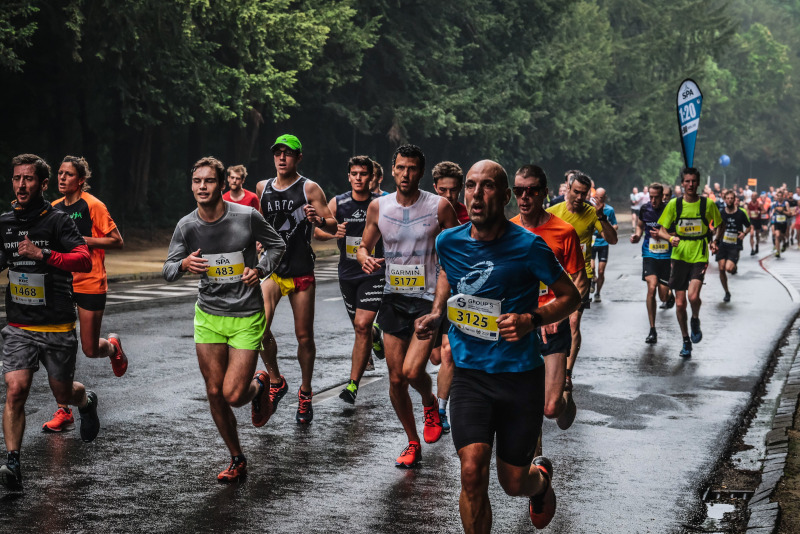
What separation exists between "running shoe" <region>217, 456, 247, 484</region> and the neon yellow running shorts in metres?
0.65

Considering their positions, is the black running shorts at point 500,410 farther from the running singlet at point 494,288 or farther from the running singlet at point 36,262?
the running singlet at point 36,262

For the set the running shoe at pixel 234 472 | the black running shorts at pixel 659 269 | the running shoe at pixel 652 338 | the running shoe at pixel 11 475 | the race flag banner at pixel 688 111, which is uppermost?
the race flag banner at pixel 688 111

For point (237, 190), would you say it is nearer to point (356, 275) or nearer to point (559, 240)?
point (356, 275)

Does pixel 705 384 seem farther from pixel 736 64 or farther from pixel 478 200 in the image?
pixel 736 64

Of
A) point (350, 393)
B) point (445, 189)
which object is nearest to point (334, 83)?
point (350, 393)

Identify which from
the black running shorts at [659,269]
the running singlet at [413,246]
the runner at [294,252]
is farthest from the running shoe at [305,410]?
the black running shorts at [659,269]

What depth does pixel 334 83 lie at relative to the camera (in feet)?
114

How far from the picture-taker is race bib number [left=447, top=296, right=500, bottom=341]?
5.07m

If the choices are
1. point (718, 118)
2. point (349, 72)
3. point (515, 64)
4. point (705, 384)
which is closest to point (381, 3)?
point (349, 72)

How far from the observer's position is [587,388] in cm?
1046

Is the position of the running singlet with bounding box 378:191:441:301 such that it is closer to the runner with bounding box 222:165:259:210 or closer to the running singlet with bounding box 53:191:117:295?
the running singlet with bounding box 53:191:117:295

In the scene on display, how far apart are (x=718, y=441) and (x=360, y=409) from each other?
2.67 metres

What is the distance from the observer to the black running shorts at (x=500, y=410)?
5031 millimetres

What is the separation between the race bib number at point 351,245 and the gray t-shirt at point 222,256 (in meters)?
2.29
